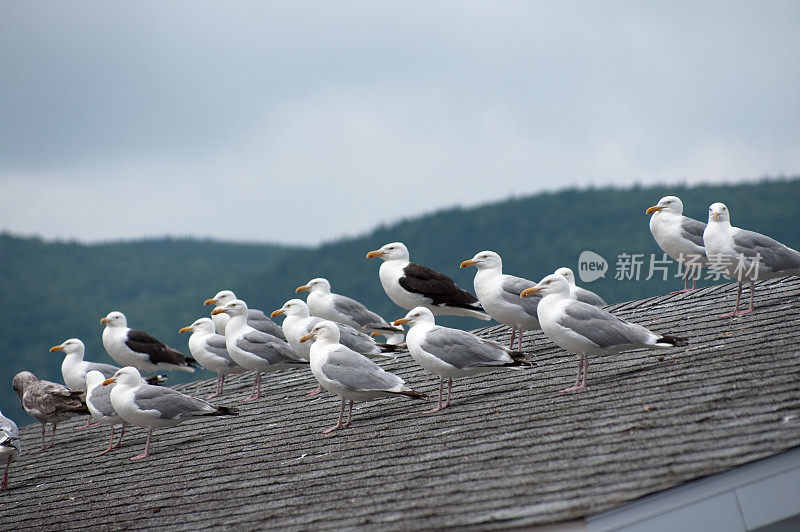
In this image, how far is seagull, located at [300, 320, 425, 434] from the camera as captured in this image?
8.09 m

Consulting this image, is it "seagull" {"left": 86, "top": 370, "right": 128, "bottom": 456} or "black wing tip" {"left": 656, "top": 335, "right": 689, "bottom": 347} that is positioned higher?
→ "black wing tip" {"left": 656, "top": 335, "right": 689, "bottom": 347}

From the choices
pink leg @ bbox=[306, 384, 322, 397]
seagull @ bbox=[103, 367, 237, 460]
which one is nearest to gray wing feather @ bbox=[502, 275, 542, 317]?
pink leg @ bbox=[306, 384, 322, 397]

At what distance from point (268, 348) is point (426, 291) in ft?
6.62

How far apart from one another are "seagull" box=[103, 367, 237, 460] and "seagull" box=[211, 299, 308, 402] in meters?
1.24

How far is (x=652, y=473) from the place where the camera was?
4781 millimetres

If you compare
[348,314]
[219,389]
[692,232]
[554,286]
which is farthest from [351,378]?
[692,232]

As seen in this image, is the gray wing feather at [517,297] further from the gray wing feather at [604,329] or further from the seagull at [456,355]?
the gray wing feather at [604,329]

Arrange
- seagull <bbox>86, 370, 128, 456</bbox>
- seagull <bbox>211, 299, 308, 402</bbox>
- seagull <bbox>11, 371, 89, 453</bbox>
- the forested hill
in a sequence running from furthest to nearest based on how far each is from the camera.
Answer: the forested hill
seagull <bbox>11, 371, 89, 453</bbox>
seagull <bbox>211, 299, 308, 402</bbox>
seagull <bbox>86, 370, 128, 456</bbox>

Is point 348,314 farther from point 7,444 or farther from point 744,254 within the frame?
point 744,254

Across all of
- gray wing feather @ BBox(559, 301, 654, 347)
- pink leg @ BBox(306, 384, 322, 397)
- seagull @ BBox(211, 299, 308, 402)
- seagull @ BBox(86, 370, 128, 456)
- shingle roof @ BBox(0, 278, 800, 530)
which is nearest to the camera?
shingle roof @ BBox(0, 278, 800, 530)

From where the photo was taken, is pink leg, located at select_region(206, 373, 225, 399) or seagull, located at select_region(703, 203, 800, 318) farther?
pink leg, located at select_region(206, 373, 225, 399)

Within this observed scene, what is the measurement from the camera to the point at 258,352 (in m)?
10.7

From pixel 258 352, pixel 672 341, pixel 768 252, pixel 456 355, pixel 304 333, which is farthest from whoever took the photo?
pixel 258 352

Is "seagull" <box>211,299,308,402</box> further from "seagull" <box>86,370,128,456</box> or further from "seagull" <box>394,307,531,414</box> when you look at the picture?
"seagull" <box>394,307,531,414</box>
